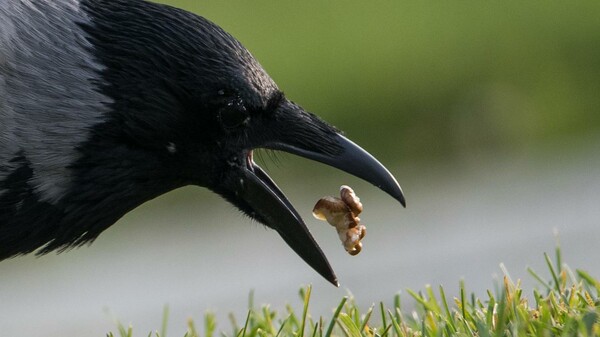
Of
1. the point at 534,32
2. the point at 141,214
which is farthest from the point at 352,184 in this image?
the point at 534,32

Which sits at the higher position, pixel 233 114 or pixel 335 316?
pixel 233 114

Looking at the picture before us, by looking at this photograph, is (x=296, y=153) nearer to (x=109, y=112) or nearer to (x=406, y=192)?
(x=109, y=112)

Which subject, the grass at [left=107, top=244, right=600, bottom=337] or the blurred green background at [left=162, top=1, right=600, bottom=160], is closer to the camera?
the grass at [left=107, top=244, right=600, bottom=337]

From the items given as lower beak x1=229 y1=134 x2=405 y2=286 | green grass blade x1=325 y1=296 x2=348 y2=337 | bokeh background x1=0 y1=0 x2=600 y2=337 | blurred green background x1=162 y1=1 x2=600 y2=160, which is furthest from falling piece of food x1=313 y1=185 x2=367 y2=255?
blurred green background x1=162 y1=1 x2=600 y2=160

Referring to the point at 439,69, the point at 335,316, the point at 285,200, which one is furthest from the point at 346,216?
the point at 439,69

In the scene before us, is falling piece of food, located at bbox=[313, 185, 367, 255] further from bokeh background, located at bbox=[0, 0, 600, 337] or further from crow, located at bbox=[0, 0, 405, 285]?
bokeh background, located at bbox=[0, 0, 600, 337]

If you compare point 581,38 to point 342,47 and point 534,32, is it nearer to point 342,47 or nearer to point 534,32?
point 534,32
